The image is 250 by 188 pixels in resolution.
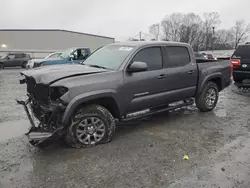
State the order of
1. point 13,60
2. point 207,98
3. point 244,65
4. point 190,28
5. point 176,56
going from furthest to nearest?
point 190,28, point 13,60, point 244,65, point 207,98, point 176,56

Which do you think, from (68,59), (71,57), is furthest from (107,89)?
(71,57)

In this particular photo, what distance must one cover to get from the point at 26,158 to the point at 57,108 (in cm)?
96

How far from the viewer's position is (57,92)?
411 centimetres

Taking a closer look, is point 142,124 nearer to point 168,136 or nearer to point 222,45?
point 168,136

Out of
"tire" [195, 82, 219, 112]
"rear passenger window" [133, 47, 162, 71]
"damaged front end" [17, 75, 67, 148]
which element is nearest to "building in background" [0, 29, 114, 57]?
"tire" [195, 82, 219, 112]

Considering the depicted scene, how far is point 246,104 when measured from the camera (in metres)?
7.76

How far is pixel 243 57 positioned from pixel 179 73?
5252mm

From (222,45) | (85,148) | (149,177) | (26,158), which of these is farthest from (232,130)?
(222,45)

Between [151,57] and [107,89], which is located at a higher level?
[151,57]

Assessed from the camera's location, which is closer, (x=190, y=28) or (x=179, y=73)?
(x=179, y=73)

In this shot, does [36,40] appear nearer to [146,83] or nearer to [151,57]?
[151,57]

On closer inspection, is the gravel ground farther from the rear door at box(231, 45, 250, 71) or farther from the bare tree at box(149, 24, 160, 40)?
the bare tree at box(149, 24, 160, 40)

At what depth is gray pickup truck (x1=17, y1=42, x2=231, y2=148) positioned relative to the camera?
410 cm

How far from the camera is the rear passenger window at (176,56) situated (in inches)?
222
